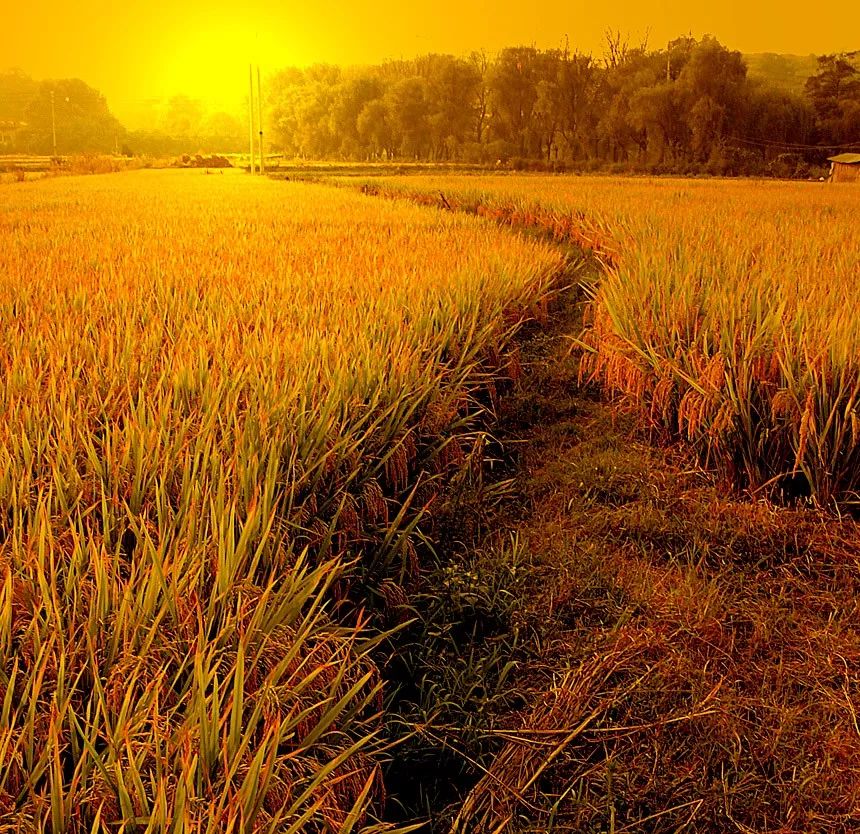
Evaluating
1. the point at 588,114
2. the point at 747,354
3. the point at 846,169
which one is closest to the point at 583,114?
the point at 588,114

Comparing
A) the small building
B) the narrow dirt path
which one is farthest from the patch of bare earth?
the small building

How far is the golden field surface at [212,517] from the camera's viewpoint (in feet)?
2.96

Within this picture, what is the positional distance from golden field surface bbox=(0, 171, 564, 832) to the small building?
31.2 metres

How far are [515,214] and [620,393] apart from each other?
7.92m

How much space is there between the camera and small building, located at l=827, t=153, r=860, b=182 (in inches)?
1188

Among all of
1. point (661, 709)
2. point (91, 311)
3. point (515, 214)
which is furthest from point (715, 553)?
point (515, 214)

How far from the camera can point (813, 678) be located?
5.97 ft

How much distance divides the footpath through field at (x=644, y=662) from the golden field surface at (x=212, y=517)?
22cm

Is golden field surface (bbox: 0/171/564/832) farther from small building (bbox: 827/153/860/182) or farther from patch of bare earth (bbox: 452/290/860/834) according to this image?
small building (bbox: 827/153/860/182)

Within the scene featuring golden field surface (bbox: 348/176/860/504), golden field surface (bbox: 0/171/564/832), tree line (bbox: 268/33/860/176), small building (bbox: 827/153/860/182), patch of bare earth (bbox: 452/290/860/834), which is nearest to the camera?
golden field surface (bbox: 0/171/564/832)

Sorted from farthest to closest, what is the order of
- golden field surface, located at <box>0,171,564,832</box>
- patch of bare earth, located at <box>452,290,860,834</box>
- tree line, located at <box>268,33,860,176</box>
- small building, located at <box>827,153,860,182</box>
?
tree line, located at <box>268,33,860,176</box>
small building, located at <box>827,153,860,182</box>
patch of bare earth, located at <box>452,290,860,834</box>
golden field surface, located at <box>0,171,564,832</box>

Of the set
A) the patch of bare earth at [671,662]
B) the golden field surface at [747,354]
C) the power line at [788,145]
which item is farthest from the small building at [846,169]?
the patch of bare earth at [671,662]

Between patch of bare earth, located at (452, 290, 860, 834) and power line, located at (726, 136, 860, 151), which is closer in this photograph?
patch of bare earth, located at (452, 290, 860, 834)

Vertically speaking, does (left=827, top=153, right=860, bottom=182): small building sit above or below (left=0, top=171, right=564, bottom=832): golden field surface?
above
